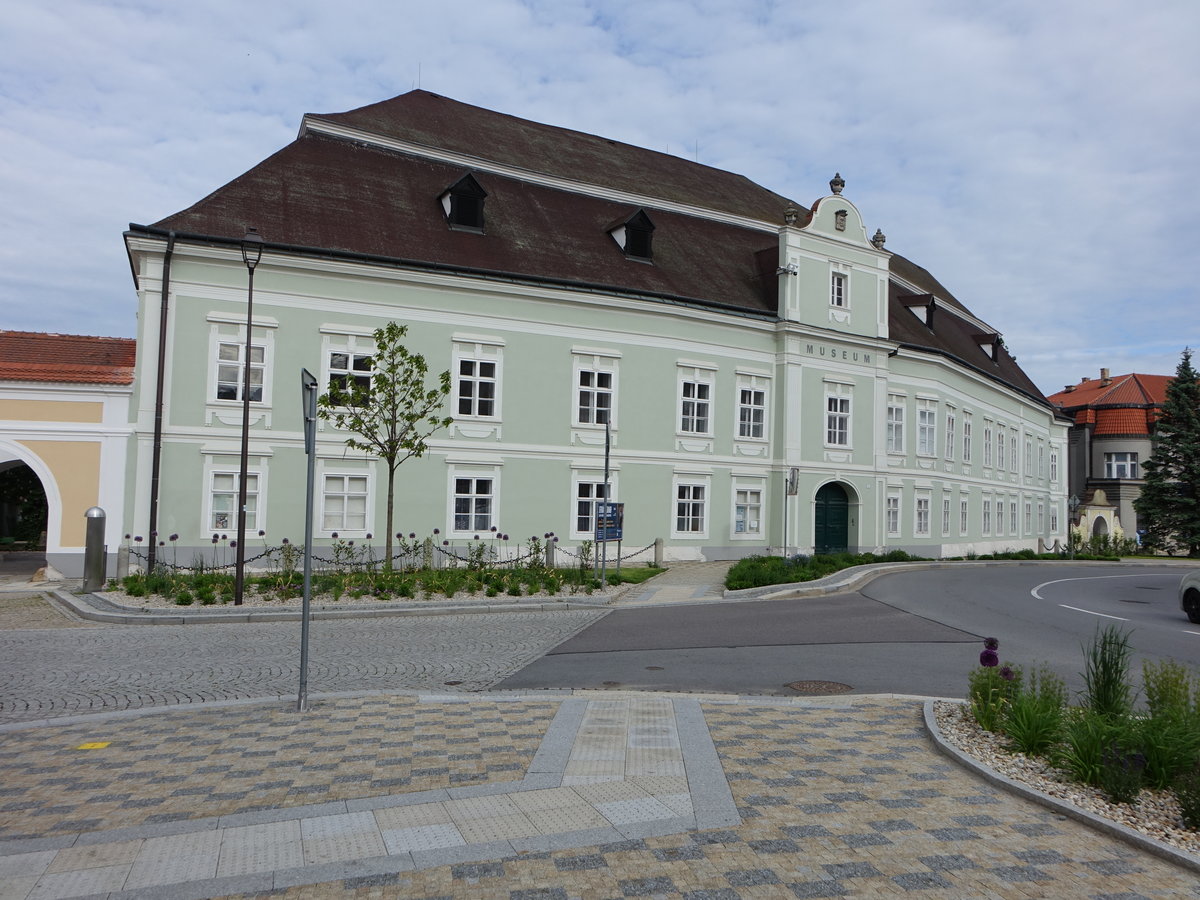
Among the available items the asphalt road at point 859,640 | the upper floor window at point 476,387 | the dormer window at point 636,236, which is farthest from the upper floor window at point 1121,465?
the upper floor window at point 476,387

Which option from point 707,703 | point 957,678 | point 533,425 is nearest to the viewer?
point 707,703

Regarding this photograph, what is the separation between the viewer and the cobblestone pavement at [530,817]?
15.5ft

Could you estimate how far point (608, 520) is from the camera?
74.6ft

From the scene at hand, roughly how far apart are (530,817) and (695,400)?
2555 cm

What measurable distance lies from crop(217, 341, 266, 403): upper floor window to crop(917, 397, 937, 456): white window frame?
2596 centimetres

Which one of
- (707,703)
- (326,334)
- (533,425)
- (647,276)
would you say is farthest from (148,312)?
(707,703)

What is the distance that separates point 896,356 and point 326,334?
22569 millimetres

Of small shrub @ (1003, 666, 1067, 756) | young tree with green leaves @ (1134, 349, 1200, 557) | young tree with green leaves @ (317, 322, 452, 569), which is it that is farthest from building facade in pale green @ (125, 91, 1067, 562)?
young tree with green leaves @ (1134, 349, 1200, 557)

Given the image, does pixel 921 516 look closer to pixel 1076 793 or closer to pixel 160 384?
pixel 160 384

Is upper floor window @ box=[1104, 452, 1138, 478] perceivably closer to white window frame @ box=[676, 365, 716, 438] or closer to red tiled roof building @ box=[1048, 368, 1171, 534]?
red tiled roof building @ box=[1048, 368, 1171, 534]

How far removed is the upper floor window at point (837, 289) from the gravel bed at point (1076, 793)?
27.7 metres

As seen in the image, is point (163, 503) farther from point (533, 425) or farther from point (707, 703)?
point (707, 703)

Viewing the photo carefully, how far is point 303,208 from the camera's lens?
25.5 meters

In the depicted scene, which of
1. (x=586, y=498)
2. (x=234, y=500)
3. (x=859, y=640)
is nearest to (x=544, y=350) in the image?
(x=586, y=498)
